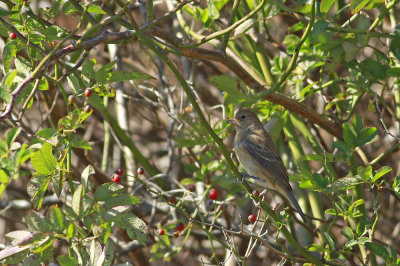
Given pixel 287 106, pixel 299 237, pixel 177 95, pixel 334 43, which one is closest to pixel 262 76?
pixel 287 106

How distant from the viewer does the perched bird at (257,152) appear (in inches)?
186

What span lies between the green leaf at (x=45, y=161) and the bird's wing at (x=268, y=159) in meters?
2.48

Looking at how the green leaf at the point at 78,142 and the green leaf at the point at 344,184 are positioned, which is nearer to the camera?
the green leaf at the point at 78,142

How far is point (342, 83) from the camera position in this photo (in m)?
4.04

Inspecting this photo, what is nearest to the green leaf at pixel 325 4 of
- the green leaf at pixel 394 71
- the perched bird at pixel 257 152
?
the green leaf at pixel 394 71

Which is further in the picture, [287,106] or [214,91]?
[214,91]

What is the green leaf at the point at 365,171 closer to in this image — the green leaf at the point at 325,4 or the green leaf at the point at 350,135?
the green leaf at the point at 350,135

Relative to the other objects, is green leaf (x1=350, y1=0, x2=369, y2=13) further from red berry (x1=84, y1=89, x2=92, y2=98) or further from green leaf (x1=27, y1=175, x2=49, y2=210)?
green leaf (x1=27, y1=175, x2=49, y2=210)

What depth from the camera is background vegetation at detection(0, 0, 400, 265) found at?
240 centimetres

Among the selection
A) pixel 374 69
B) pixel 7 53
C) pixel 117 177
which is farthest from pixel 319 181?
A: pixel 7 53

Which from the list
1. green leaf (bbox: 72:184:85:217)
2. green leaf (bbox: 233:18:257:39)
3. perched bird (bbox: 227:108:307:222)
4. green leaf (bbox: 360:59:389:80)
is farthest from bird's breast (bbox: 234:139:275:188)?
green leaf (bbox: 72:184:85:217)

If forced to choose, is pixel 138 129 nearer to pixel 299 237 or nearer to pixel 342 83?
pixel 299 237

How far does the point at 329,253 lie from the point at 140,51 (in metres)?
3.60

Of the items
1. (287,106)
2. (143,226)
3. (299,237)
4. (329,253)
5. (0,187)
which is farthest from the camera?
(299,237)
